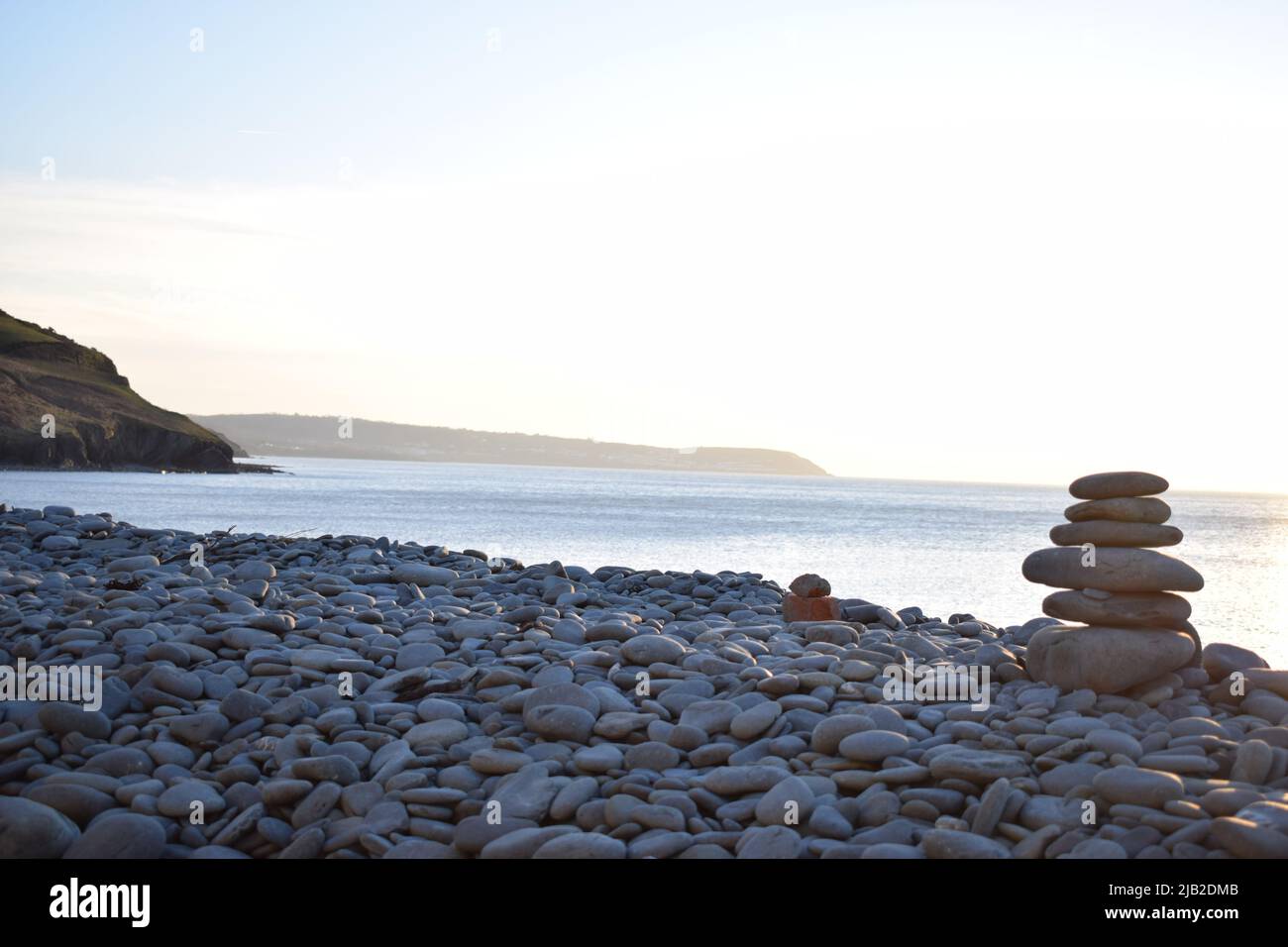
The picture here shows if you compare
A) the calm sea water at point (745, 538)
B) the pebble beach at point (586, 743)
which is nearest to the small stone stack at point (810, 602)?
the pebble beach at point (586, 743)

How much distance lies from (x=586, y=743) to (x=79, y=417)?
2935 inches

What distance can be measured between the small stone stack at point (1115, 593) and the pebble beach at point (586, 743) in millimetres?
185

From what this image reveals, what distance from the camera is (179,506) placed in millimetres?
35781

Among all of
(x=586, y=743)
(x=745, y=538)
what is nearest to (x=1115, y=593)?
(x=586, y=743)

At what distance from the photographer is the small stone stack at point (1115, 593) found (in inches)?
271

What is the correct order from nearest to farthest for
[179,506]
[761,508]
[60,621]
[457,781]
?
[457,781] < [60,621] < [179,506] < [761,508]

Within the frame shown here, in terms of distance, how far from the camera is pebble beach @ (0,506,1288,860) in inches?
192

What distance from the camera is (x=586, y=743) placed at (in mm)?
5980

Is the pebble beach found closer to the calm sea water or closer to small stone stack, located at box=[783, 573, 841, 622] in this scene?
small stone stack, located at box=[783, 573, 841, 622]

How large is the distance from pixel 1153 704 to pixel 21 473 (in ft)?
203

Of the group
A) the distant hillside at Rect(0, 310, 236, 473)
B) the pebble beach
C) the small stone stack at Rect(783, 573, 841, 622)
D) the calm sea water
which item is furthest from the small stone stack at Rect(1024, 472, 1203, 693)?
the distant hillside at Rect(0, 310, 236, 473)

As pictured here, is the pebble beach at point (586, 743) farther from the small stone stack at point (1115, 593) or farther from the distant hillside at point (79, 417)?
the distant hillside at point (79, 417)
